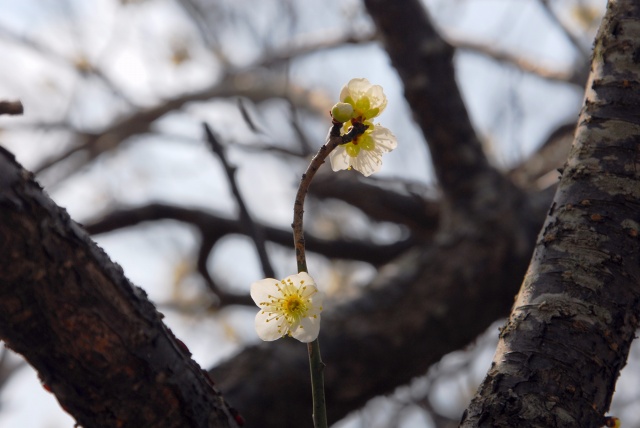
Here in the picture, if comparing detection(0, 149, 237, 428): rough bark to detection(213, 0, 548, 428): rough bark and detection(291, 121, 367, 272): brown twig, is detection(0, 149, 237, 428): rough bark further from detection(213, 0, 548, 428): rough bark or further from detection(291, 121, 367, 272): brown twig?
detection(213, 0, 548, 428): rough bark

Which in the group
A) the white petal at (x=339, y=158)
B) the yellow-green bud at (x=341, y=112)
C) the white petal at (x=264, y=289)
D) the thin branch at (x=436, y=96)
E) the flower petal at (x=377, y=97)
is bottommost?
the white petal at (x=264, y=289)

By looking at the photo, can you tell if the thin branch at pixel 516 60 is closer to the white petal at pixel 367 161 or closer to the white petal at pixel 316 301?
the white petal at pixel 367 161

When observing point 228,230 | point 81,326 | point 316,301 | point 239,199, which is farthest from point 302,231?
point 228,230

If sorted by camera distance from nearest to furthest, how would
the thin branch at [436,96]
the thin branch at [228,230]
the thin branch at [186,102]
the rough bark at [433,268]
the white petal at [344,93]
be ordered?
the white petal at [344,93], the rough bark at [433,268], the thin branch at [436,96], the thin branch at [228,230], the thin branch at [186,102]

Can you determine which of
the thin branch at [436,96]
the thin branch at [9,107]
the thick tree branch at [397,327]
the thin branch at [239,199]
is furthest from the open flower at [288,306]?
the thin branch at [436,96]

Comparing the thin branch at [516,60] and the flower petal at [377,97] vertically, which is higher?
the thin branch at [516,60]
